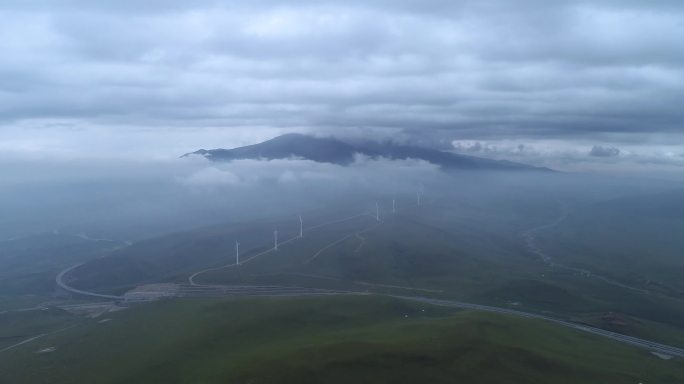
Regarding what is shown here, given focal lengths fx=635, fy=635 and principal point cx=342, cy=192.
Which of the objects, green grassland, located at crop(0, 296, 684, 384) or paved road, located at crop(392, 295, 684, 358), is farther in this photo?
paved road, located at crop(392, 295, 684, 358)

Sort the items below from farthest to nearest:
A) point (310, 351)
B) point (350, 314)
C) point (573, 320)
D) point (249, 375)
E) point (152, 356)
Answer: point (573, 320) < point (350, 314) < point (152, 356) < point (310, 351) < point (249, 375)

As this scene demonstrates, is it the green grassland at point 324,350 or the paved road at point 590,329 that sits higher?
the green grassland at point 324,350

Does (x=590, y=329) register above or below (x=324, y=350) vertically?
below

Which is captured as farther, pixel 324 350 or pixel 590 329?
pixel 590 329

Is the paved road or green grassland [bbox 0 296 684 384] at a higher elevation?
green grassland [bbox 0 296 684 384]

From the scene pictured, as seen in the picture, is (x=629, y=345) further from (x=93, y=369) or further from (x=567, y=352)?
(x=93, y=369)

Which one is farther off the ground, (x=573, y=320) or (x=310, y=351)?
(x=310, y=351)

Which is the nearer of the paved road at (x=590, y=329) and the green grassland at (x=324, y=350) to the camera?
the green grassland at (x=324, y=350)

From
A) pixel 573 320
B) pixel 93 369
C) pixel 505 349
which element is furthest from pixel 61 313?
pixel 573 320
